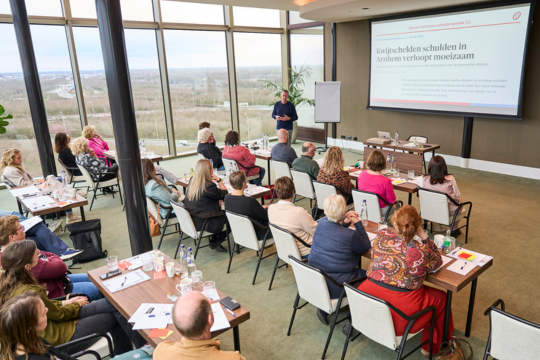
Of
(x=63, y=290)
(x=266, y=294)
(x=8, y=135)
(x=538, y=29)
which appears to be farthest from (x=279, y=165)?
(x=8, y=135)

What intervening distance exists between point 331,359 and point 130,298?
1.73 metres

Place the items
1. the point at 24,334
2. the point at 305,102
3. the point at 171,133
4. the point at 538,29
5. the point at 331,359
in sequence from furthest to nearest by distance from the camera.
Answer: the point at 305,102 → the point at 171,133 → the point at 538,29 → the point at 331,359 → the point at 24,334

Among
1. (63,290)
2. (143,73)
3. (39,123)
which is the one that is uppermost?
(143,73)

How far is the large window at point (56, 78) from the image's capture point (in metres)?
8.78

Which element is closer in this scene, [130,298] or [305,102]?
[130,298]

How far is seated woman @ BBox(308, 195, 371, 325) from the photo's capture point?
3.28 meters

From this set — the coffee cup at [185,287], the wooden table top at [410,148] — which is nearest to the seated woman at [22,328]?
the coffee cup at [185,287]

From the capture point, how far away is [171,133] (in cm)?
1062

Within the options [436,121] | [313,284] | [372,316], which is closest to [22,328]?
[313,284]

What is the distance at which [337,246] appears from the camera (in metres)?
3.32

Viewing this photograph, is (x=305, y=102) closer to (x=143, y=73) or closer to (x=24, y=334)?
(x=143, y=73)

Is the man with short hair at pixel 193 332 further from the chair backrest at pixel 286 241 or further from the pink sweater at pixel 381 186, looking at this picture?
the pink sweater at pixel 381 186

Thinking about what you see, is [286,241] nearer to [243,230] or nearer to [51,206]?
[243,230]

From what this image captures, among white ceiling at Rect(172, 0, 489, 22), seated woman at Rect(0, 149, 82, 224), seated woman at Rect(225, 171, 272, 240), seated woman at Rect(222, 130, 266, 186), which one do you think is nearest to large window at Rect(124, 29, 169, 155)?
white ceiling at Rect(172, 0, 489, 22)
